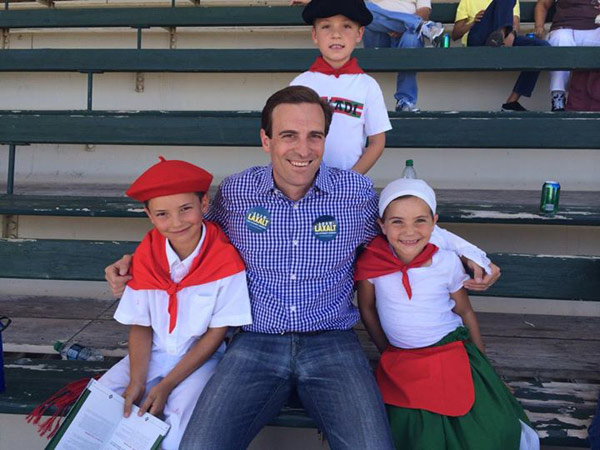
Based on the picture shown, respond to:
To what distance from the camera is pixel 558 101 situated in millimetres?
3859

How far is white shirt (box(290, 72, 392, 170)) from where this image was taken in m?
2.48

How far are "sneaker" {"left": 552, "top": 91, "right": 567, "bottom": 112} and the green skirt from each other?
101 inches

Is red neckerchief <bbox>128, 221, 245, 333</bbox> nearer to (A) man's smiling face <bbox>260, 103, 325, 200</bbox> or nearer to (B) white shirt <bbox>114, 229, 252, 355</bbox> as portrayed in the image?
(B) white shirt <bbox>114, 229, 252, 355</bbox>

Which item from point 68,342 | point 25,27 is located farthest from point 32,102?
point 68,342

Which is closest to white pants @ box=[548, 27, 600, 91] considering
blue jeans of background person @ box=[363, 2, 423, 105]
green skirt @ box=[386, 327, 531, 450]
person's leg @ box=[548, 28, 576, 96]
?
person's leg @ box=[548, 28, 576, 96]

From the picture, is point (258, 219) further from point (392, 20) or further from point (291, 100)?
point (392, 20)

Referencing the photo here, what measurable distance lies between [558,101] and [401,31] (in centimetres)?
107

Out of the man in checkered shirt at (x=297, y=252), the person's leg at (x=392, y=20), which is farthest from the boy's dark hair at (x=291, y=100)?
the person's leg at (x=392, y=20)

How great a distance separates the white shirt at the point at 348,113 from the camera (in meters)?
2.48

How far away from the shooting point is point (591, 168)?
3.84 m

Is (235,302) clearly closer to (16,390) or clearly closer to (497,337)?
(16,390)

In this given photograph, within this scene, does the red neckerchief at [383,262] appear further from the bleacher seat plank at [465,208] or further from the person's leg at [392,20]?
the person's leg at [392,20]

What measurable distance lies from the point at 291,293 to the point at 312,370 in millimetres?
246

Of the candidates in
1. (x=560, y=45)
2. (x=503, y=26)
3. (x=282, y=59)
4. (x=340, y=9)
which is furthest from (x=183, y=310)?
(x=560, y=45)
